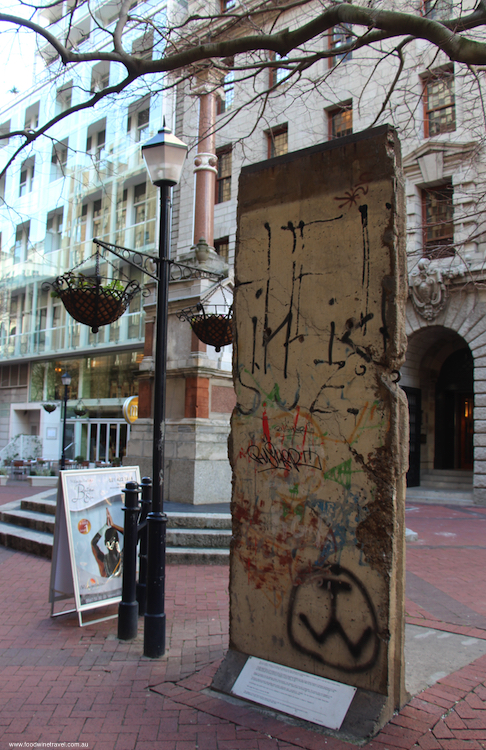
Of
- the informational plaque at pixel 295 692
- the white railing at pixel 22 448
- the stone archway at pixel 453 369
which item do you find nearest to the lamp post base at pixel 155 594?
the informational plaque at pixel 295 692

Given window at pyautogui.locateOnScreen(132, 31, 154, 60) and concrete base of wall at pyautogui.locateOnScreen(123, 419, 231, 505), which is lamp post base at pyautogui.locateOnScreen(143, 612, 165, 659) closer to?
concrete base of wall at pyautogui.locateOnScreen(123, 419, 231, 505)

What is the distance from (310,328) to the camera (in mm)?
3582

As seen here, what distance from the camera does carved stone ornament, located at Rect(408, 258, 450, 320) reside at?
16312mm

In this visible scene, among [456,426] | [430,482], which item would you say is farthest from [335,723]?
[456,426]

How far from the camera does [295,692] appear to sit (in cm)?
330

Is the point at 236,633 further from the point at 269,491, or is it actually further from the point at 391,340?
the point at 391,340

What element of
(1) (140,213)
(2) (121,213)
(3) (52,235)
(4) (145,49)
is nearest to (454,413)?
(4) (145,49)

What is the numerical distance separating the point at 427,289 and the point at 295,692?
14924 mm

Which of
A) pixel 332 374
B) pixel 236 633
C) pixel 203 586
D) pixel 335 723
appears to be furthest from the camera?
pixel 203 586

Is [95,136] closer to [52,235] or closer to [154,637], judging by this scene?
[52,235]

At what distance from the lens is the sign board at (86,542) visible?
5.09m

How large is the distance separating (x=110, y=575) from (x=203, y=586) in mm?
1274

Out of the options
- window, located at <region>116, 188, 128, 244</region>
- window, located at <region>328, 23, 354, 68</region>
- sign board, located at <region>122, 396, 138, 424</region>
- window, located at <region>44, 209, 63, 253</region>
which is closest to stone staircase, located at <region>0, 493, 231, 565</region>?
sign board, located at <region>122, 396, 138, 424</region>

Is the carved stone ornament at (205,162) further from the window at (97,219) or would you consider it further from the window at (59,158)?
the window at (97,219)
